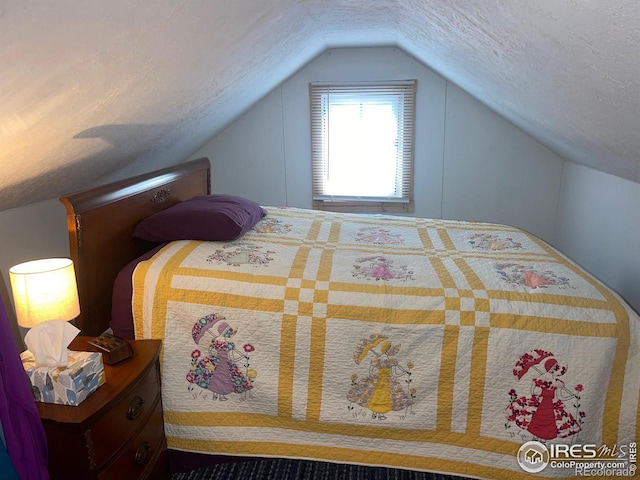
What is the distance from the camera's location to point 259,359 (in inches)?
69.2

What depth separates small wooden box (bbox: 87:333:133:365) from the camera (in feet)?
5.11

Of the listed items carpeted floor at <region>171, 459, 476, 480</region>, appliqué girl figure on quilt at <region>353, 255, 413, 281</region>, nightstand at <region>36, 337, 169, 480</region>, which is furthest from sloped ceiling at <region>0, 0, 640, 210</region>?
carpeted floor at <region>171, 459, 476, 480</region>

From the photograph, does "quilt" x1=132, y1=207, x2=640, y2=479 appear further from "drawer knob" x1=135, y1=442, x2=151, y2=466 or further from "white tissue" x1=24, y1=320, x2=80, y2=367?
"white tissue" x1=24, y1=320, x2=80, y2=367

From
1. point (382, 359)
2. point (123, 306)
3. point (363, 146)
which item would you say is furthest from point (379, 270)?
point (363, 146)

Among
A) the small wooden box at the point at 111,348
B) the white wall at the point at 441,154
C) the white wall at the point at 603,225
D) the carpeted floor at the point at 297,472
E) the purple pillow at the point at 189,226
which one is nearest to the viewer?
the small wooden box at the point at 111,348

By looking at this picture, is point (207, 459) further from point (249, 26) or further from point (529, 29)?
point (529, 29)

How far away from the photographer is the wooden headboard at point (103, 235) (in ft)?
5.62

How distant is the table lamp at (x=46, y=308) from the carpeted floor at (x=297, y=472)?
809 millimetres

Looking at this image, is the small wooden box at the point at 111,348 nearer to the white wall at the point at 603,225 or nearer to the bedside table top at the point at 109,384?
the bedside table top at the point at 109,384

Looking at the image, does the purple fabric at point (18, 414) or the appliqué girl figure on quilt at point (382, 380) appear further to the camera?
the appliqué girl figure on quilt at point (382, 380)

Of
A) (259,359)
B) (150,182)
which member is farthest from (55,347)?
(150,182)

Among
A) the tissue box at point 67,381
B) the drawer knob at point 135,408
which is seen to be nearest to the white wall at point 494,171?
the drawer knob at point 135,408

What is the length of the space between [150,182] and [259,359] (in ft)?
3.55

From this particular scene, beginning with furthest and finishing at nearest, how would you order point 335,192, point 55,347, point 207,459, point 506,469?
point 335,192 < point 207,459 < point 506,469 < point 55,347
